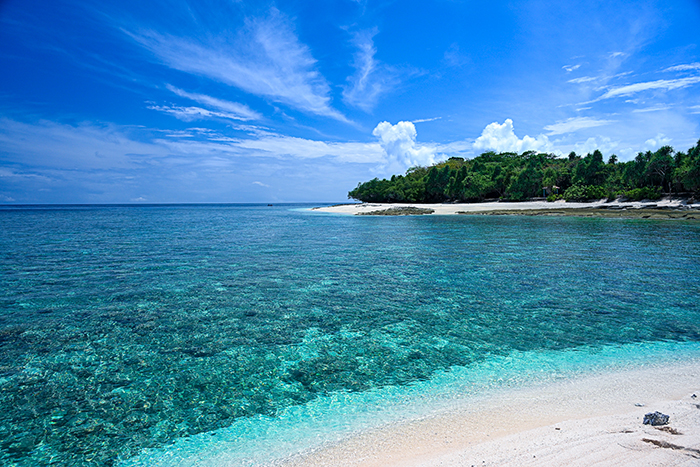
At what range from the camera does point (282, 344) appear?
27.4 feet

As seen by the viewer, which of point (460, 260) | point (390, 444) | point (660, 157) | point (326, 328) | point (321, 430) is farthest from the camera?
point (660, 157)

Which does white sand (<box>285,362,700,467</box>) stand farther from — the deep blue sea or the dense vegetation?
the dense vegetation

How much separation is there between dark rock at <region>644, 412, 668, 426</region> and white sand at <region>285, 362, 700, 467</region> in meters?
0.08

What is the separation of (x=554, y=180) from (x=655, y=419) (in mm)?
96484

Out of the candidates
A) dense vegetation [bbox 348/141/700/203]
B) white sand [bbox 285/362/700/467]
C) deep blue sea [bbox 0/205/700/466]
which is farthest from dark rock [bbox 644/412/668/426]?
dense vegetation [bbox 348/141/700/203]

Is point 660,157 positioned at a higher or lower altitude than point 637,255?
higher

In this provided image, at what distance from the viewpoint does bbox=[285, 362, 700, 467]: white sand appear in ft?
13.3

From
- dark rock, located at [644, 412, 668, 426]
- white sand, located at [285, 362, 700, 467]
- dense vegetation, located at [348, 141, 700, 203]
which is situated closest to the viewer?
white sand, located at [285, 362, 700, 467]

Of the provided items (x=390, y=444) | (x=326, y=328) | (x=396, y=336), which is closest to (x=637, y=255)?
(x=396, y=336)

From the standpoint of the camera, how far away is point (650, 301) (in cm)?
1123

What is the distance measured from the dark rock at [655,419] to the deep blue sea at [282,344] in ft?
6.39

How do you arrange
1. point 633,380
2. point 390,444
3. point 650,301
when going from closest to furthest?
point 390,444
point 633,380
point 650,301

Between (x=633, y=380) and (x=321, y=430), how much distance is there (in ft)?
20.2

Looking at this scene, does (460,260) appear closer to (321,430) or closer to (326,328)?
(326,328)
